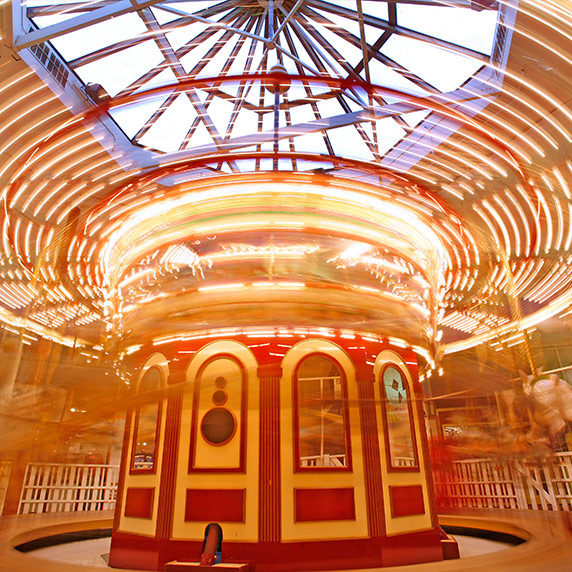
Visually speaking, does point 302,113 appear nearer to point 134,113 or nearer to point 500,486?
point 134,113

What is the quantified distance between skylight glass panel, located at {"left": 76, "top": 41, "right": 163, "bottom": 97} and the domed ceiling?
0.68 meters

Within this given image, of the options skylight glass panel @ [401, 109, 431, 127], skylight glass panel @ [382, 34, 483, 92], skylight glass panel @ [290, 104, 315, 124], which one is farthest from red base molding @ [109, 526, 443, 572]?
skylight glass panel @ [290, 104, 315, 124]

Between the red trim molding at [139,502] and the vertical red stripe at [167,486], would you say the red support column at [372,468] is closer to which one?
the vertical red stripe at [167,486]

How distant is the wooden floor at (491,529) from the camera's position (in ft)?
8.14

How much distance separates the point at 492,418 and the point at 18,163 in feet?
11.7

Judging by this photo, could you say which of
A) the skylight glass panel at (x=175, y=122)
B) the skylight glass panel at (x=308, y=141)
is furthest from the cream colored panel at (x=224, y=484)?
the skylight glass panel at (x=308, y=141)

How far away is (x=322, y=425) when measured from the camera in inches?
131

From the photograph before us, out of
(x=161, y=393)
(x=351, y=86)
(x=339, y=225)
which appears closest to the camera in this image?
(x=161, y=393)

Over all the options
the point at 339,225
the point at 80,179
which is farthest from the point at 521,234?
the point at 80,179

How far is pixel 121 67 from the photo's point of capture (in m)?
6.38

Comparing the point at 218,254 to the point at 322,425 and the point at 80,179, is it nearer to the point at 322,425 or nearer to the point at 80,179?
the point at 80,179

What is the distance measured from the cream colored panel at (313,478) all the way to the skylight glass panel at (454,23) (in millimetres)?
3265

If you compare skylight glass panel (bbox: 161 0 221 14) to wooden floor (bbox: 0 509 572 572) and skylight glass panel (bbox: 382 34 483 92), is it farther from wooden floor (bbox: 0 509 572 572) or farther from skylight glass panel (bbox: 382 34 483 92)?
wooden floor (bbox: 0 509 572 572)

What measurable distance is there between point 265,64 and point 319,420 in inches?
273
